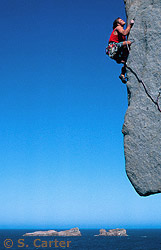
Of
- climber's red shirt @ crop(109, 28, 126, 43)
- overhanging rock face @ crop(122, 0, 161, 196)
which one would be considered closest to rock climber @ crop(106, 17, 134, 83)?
climber's red shirt @ crop(109, 28, 126, 43)

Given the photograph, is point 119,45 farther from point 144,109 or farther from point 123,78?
point 144,109

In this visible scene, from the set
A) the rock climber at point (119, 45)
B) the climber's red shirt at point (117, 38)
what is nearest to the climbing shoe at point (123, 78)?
the rock climber at point (119, 45)

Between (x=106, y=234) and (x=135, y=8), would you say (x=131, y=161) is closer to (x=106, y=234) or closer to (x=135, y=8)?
(x=135, y=8)

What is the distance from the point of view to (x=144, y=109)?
4.74 metres

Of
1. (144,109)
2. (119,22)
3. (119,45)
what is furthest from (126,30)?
(144,109)

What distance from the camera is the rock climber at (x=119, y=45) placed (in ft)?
18.0

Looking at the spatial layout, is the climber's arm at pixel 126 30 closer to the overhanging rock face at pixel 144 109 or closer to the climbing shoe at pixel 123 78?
the overhanging rock face at pixel 144 109

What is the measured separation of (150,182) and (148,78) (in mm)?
1822

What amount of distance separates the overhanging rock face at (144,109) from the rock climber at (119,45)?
31 cm

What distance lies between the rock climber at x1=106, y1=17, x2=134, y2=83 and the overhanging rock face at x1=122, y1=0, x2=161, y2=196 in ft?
1.02

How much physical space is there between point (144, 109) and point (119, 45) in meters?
1.59

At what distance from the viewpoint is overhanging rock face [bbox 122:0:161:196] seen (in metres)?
4.53

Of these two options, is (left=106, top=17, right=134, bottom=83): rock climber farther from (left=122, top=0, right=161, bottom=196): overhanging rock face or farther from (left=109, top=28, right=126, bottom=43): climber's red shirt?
(left=122, top=0, right=161, bottom=196): overhanging rock face

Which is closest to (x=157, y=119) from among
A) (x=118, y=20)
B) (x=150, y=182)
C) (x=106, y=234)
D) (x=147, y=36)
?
(x=150, y=182)
